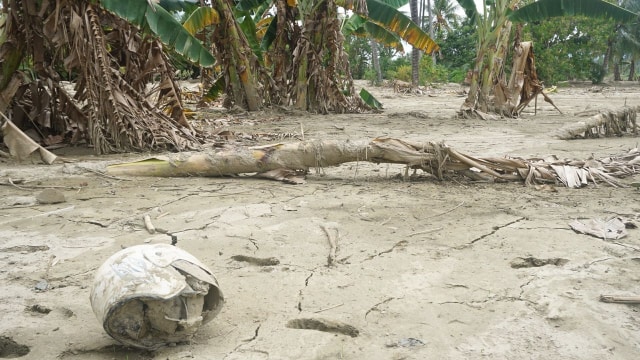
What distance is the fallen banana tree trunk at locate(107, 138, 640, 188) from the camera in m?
4.72

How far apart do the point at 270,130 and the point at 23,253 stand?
5.96m

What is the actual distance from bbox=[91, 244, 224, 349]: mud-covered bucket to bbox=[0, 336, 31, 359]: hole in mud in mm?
339

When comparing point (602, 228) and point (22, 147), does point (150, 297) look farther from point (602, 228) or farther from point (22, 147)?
point (22, 147)

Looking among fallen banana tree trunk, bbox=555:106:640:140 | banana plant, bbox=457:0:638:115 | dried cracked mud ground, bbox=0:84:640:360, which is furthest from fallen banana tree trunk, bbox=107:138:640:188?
banana plant, bbox=457:0:638:115

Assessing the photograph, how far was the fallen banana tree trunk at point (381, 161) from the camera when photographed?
472 cm

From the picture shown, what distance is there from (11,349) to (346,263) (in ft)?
5.40

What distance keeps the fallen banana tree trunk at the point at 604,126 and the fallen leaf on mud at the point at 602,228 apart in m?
4.33

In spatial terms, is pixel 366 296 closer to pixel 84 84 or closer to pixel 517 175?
pixel 517 175

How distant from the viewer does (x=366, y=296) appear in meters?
2.58

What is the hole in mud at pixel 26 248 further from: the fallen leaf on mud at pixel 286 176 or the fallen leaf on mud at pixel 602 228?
the fallen leaf on mud at pixel 602 228

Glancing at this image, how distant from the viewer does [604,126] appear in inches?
301

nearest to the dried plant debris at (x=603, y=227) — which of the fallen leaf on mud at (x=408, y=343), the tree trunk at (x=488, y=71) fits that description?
the fallen leaf on mud at (x=408, y=343)

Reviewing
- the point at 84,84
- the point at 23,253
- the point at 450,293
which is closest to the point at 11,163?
the point at 84,84

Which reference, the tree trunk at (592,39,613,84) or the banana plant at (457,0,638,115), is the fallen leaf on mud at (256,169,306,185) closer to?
the banana plant at (457,0,638,115)
